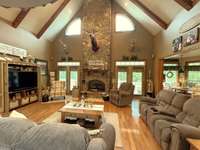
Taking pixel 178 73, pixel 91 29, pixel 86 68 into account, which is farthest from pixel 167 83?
pixel 91 29

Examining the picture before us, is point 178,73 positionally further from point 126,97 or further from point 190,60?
point 126,97

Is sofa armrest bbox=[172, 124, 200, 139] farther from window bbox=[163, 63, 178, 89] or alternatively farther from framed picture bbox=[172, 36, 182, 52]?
window bbox=[163, 63, 178, 89]

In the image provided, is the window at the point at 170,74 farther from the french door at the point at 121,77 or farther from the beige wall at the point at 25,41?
the beige wall at the point at 25,41

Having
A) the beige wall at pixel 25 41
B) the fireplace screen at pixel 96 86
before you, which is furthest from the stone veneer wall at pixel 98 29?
the beige wall at pixel 25 41

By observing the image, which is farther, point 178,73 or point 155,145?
point 178,73

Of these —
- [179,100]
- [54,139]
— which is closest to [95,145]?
[54,139]

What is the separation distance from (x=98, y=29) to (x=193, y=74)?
5319mm

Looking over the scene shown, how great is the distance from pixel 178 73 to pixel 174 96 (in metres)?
3.62

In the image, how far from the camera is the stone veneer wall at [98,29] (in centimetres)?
893

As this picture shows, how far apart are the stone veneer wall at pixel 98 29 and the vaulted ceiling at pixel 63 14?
68 cm

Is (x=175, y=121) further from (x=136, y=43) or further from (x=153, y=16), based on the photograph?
(x=136, y=43)

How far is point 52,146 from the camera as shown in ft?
3.94

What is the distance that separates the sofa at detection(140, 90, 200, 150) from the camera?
2.12 metres

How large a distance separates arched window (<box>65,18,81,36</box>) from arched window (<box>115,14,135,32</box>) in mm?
2247
